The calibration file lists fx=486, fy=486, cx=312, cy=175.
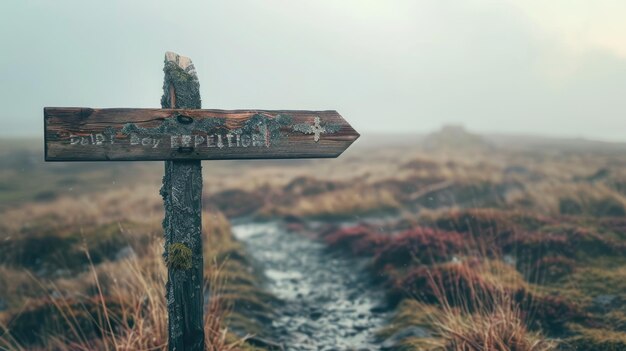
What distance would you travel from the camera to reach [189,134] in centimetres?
362

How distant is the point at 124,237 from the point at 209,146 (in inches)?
292

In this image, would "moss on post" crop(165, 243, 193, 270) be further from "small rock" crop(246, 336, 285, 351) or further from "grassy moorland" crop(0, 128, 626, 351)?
"small rock" crop(246, 336, 285, 351)

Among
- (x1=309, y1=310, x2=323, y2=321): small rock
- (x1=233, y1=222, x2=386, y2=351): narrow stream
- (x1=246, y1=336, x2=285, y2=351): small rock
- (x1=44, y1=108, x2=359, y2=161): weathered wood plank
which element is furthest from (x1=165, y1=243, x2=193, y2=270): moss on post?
(x1=309, y1=310, x2=323, y2=321): small rock

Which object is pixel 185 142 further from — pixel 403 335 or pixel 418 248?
pixel 418 248

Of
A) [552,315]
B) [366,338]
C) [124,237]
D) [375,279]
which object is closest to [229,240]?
[124,237]

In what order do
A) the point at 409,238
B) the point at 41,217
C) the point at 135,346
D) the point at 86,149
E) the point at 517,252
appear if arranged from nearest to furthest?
1. the point at 86,149
2. the point at 135,346
3. the point at 517,252
4. the point at 409,238
5. the point at 41,217

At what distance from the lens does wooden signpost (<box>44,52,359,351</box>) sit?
3453 mm

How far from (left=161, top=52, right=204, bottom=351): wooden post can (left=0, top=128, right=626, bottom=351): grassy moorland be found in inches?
37.6

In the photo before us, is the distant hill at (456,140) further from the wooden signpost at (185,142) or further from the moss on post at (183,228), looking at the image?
the moss on post at (183,228)

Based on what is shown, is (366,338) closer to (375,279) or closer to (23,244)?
(375,279)

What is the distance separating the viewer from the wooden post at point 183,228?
12.2 ft

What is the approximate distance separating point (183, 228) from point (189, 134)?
733mm

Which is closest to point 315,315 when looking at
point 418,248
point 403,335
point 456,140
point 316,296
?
point 316,296

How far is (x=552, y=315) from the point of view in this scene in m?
6.16
